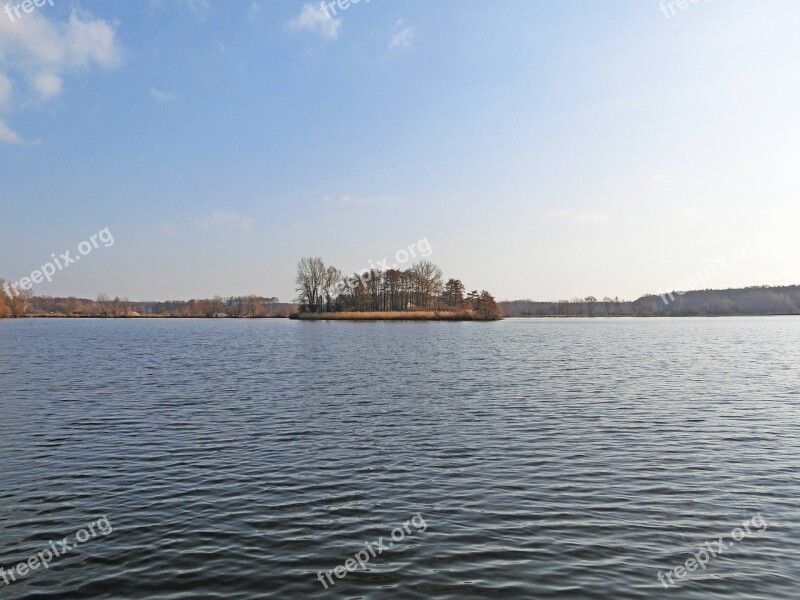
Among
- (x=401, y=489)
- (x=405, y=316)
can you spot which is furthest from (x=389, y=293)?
(x=401, y=489)

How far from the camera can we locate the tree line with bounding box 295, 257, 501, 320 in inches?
6432

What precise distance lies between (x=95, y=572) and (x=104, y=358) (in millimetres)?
45410

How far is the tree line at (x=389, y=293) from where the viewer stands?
16338cm

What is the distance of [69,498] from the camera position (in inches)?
493

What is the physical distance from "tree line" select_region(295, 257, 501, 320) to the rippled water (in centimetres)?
13374

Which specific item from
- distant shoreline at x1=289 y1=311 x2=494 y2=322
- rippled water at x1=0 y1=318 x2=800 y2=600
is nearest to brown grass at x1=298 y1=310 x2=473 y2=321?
distant shoreline at x1=289 y1=311 x2=494 y2=322

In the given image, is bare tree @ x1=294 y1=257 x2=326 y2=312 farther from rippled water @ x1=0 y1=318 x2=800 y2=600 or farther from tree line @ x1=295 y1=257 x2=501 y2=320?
rippled water @ x1=0 y1=318 x2=800 y2=600

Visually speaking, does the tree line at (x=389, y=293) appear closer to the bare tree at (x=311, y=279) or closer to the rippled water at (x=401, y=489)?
the bare tree at (x=311, y=279)

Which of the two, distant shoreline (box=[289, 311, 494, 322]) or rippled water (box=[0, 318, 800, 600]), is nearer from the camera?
rippled water (box=[0, 318, 800, 600])

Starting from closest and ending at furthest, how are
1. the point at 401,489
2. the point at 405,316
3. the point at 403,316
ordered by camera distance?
the point at 401,489 < the point at 403,316 < the point at 405,316

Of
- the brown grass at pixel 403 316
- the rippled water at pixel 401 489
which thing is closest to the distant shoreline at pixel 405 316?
the brown grass at pixel 403 316

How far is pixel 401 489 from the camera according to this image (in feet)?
43.2

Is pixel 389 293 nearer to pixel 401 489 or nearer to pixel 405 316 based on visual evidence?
pixel 405 316

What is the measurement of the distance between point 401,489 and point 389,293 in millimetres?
162654
